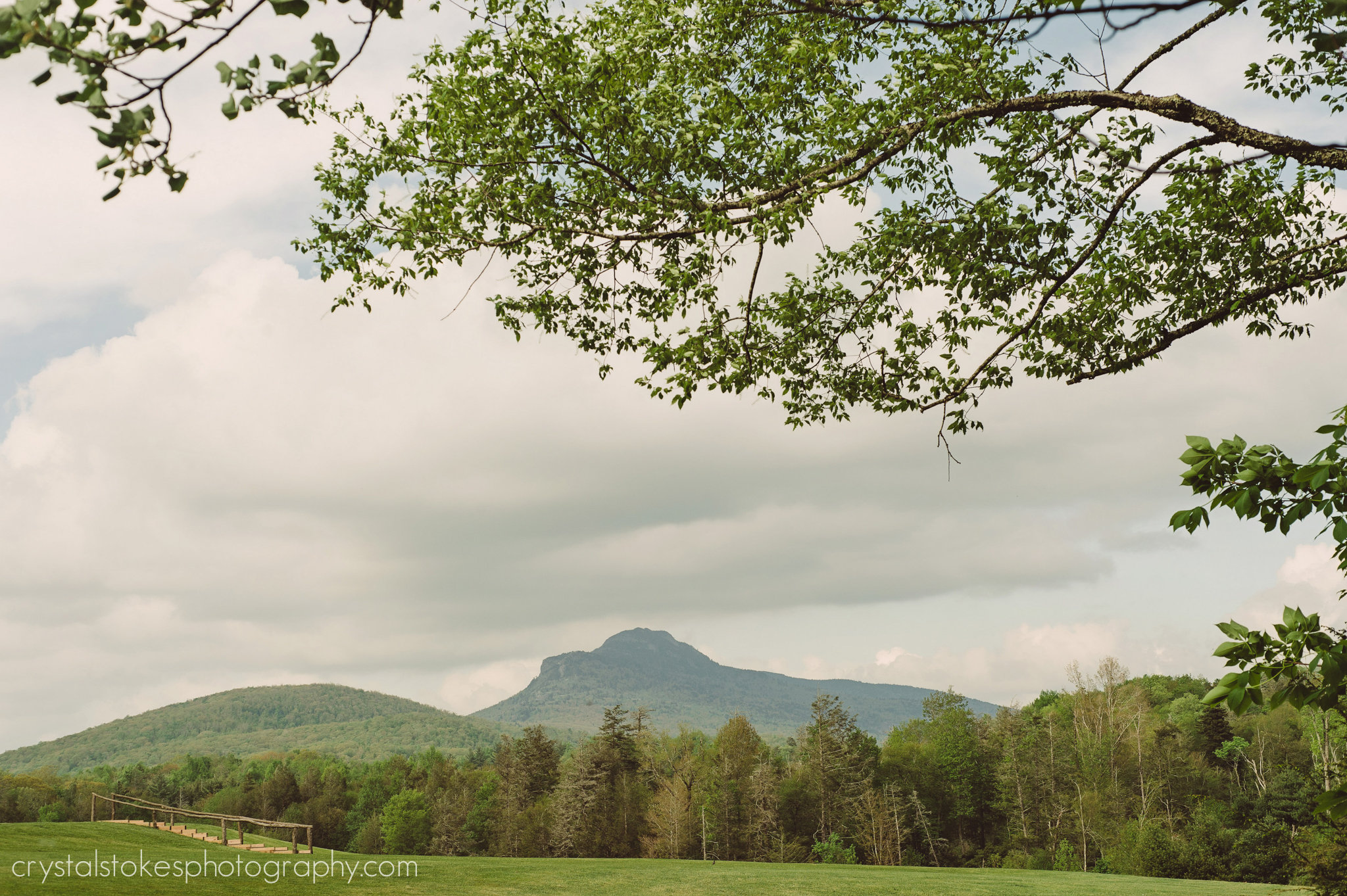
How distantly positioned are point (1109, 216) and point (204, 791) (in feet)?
328

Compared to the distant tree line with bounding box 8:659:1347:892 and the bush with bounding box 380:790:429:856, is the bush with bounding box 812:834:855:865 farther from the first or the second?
the bush with bounding box 380:790:429:856

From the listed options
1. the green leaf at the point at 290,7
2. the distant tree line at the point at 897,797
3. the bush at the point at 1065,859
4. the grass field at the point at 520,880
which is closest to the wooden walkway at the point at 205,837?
the grass field at the point at 520,880

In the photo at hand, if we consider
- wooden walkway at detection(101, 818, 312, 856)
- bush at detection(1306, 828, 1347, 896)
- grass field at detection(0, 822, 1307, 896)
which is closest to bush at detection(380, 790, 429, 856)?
grass field at detection(0, 822, 1307, 896)

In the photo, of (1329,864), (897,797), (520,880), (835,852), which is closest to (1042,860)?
(897,797)

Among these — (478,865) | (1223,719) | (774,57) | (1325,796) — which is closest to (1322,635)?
(1325,796)

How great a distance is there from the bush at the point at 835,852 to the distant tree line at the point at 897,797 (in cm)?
17

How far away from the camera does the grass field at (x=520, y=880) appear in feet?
59.6

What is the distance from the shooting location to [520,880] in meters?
24.2

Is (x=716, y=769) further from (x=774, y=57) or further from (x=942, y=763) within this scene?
(x=774, y=57)

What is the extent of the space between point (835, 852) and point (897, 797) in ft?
26.1

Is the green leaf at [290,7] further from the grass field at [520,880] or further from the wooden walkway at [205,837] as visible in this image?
the wooden walkway at [205,837]

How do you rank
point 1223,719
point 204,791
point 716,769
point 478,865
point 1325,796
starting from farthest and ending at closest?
point 204,791
point 1223,719
point 716,769
point 478,865
point 1325,796

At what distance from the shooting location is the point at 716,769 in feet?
207

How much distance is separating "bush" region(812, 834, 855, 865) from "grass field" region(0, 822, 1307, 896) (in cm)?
2479
